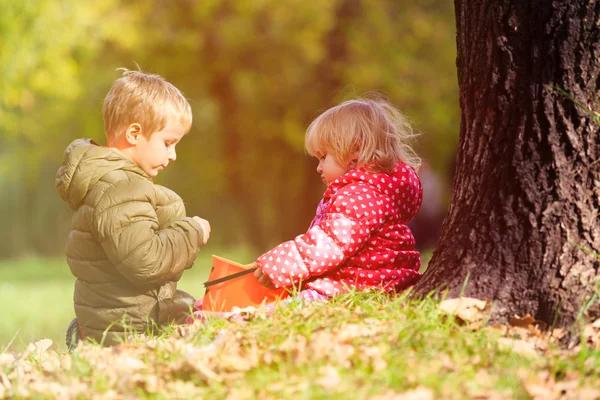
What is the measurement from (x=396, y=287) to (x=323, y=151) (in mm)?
946

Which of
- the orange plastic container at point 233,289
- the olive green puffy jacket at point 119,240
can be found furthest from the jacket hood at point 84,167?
the orange plastic container at point 233,289

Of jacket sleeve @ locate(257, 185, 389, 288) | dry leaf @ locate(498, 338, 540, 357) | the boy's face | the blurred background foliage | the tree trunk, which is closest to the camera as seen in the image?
dry leaf @ locate(498, 338, 540, 357)

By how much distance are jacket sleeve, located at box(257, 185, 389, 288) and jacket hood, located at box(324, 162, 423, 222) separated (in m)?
0.08

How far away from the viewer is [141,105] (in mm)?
4031

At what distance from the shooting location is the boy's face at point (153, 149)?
4.09 meters

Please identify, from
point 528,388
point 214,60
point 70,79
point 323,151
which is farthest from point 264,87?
point 528,388

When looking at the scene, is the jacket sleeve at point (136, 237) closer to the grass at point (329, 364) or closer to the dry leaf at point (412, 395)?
the grass at point (329, 364)

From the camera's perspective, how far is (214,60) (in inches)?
589

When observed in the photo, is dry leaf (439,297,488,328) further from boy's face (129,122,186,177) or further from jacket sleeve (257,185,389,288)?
boy's face (129,122,186,177)

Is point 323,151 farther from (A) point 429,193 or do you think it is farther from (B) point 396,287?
(A) point 429,193

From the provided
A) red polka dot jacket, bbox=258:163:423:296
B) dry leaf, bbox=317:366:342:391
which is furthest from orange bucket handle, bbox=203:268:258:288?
dry leaf, bbox=317:366:342:391

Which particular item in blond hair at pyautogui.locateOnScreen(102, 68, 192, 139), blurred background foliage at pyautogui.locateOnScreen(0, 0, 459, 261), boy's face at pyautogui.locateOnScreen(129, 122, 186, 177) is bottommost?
boy's face at pyautogui.locateOnScreen(129, 122, 186, 177)

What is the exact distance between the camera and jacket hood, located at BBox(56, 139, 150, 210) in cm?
391

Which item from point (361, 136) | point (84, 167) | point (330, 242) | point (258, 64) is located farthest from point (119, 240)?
point (258, 64)
